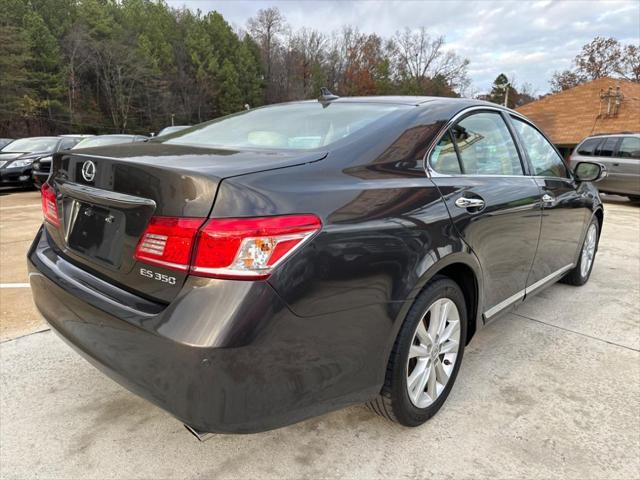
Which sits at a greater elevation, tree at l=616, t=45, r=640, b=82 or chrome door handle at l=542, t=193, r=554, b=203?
tree at l=616, t=45, r=640, b=82

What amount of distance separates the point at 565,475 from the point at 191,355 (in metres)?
1.62

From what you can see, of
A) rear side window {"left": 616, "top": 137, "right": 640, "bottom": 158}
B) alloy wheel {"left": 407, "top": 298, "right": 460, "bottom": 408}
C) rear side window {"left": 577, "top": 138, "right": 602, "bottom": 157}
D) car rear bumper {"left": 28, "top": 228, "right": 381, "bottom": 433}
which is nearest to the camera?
car rear bumper {"left": 28, "top": 228, "right": 381, "bottom": 433}

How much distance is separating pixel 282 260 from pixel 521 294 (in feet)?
6.94

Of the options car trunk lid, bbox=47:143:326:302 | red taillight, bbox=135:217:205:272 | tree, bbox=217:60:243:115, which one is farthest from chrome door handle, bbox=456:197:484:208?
A: tree, bbox=217:60:243:115

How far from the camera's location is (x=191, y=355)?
4.62 feet

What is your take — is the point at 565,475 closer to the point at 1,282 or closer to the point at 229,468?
the point at 229,468

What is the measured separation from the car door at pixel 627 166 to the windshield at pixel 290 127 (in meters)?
10.6

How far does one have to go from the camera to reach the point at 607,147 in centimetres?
1126

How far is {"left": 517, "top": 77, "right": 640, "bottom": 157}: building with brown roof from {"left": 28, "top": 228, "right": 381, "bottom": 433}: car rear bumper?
22.3 meters

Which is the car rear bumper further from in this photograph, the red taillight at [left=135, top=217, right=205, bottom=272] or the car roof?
the car roof

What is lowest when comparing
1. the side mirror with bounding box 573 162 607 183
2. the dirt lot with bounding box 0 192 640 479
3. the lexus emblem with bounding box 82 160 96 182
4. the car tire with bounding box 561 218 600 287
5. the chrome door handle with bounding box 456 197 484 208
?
the dirt lot with bounding box 0 192 640 479

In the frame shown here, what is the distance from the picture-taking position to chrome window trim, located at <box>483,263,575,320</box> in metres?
2.62

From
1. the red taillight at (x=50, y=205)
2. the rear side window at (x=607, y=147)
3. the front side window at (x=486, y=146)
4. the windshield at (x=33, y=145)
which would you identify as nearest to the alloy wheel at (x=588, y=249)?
the front side window at (x=486, y=146)

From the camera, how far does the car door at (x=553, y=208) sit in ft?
10.2
